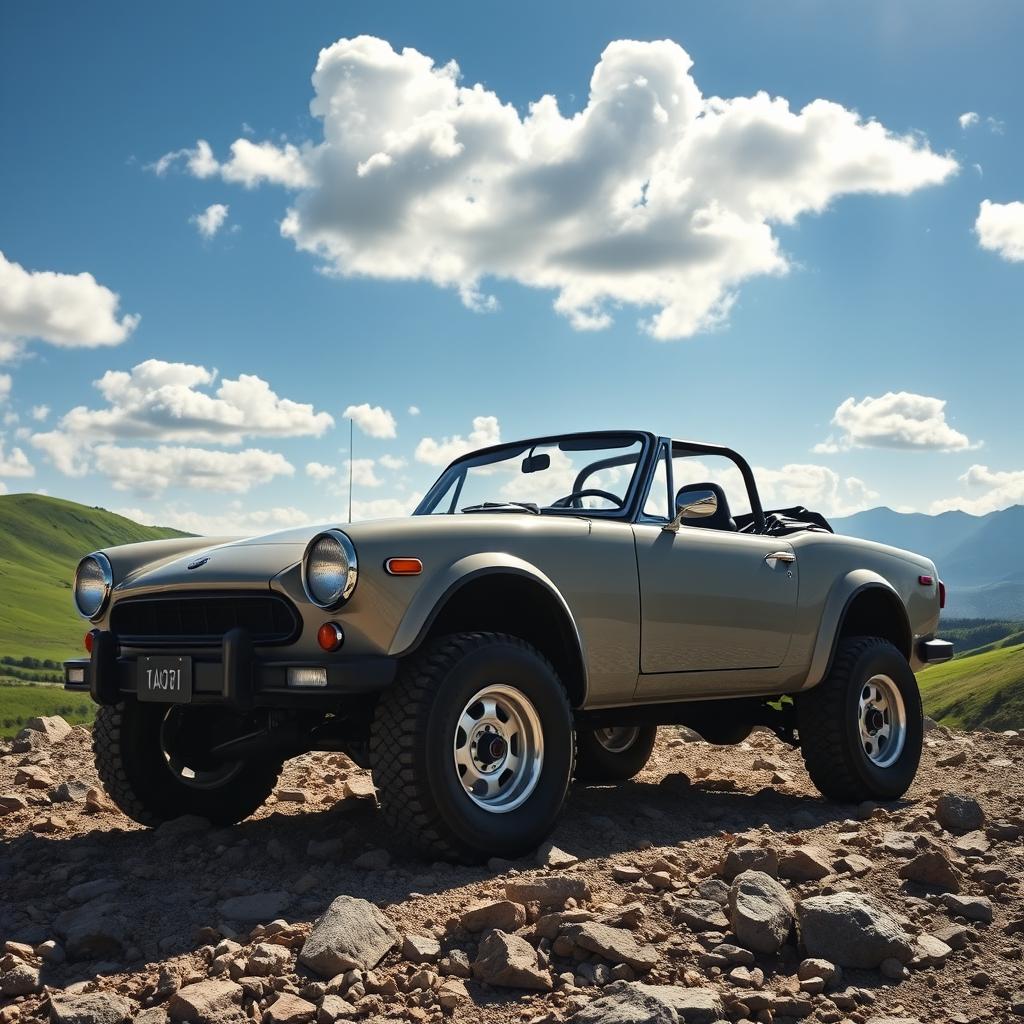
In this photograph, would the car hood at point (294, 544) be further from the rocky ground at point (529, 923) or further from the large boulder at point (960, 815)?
the large boulder at point (960, 815)

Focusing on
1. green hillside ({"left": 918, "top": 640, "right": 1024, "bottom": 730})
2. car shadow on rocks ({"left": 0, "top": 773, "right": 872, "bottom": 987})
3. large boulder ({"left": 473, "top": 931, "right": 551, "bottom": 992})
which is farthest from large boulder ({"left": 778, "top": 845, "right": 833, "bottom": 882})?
green hillside ({"left": 918, "top": 640, "right": 1024, "bottom": 730})

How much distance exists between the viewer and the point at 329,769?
7148mm

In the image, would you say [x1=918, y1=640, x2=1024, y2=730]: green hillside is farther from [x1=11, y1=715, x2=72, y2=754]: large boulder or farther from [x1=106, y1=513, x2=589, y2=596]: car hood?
[x1=106, y1=513, x2=589, y2=596]: car hood

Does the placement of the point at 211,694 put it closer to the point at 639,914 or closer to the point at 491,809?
the point at 491,809

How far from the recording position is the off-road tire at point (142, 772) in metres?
5.29

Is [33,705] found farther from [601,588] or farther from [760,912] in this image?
[760,912]

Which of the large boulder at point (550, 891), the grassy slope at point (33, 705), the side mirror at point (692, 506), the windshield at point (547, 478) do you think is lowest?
the grassy slope at point (33, 705)

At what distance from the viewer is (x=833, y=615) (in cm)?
630

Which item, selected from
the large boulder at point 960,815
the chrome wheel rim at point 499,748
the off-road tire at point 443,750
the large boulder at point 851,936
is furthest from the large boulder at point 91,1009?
the large boulder at point 960,815

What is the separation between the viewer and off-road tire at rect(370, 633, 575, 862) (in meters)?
4.09

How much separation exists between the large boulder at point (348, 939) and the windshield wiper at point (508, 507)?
226 cm

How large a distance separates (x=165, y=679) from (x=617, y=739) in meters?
3.51

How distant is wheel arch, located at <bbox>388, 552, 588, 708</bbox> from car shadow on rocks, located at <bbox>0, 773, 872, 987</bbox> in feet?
2.65

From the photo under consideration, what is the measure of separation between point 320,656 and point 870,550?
3878 millimetres
